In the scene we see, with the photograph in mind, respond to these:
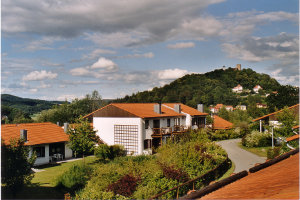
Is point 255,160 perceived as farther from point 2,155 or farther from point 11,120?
point 11,120

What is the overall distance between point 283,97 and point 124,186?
52149 mm

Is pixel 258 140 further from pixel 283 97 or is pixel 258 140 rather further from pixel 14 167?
pixel 283 97

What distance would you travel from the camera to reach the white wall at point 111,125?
28866mm

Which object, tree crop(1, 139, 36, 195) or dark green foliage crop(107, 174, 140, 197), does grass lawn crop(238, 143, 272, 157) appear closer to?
dark green foliage crop(107, 174, 140, 197)

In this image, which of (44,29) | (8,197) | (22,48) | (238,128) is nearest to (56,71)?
(22,48)

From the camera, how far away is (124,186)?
12102mm

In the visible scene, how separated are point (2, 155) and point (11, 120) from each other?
132 ft

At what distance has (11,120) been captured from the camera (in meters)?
46.7

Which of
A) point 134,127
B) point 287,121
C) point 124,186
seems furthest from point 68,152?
point 287,121

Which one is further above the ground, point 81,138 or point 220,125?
point 81,138

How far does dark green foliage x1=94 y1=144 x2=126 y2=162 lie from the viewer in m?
24.5

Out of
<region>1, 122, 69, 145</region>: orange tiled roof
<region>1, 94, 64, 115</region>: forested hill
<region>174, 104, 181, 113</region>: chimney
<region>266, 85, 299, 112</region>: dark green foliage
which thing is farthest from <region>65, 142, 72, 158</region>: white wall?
<region>266, 85, 299, 112</region>: dark green foliage

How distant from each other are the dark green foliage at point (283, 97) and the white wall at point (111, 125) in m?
37.5

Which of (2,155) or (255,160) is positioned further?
(255,160)
